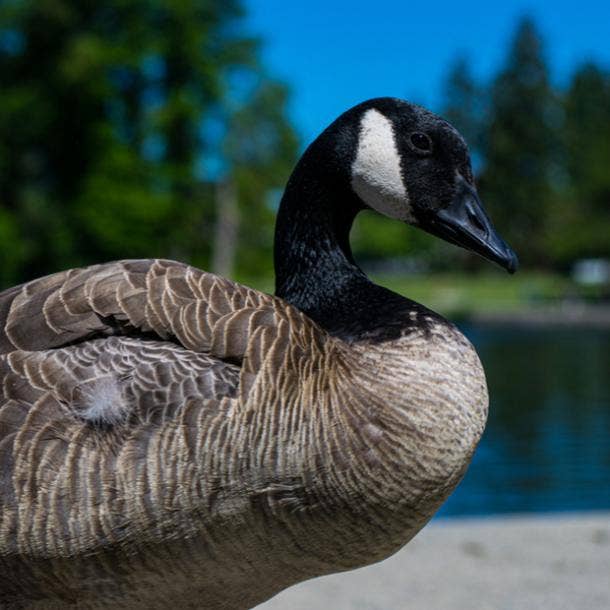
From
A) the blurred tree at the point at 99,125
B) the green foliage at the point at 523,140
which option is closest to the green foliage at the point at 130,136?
the blurred tree at the point at 99,125

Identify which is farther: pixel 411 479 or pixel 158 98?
pixel 158 98

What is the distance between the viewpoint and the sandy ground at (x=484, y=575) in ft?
16.5

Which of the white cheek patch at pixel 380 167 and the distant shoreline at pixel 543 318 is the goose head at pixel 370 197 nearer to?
the white cheek patch at pixel 380 167

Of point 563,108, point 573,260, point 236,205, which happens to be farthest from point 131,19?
point 563,108

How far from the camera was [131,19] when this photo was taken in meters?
28.2

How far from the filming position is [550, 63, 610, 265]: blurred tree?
51.2 metres

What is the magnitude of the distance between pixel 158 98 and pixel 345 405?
28.6 metres

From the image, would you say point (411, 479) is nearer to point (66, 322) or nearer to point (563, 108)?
point (66, 322)

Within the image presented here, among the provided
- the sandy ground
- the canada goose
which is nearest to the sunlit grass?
the sandy ground

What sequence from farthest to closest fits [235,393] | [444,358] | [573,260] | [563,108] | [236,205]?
[563,108]
[573,260]
[236,205]
[444,358]
[235,393]

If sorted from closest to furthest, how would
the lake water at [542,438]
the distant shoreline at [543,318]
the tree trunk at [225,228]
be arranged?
the lake water at [542,438] → the tree trunk at [225,228] → the distant shoreline at [543,318]

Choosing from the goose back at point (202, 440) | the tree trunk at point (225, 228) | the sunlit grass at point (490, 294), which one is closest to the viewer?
the goose back at point (202, 440)

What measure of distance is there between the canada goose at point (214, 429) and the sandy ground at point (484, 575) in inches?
81.2

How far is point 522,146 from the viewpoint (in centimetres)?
6525
